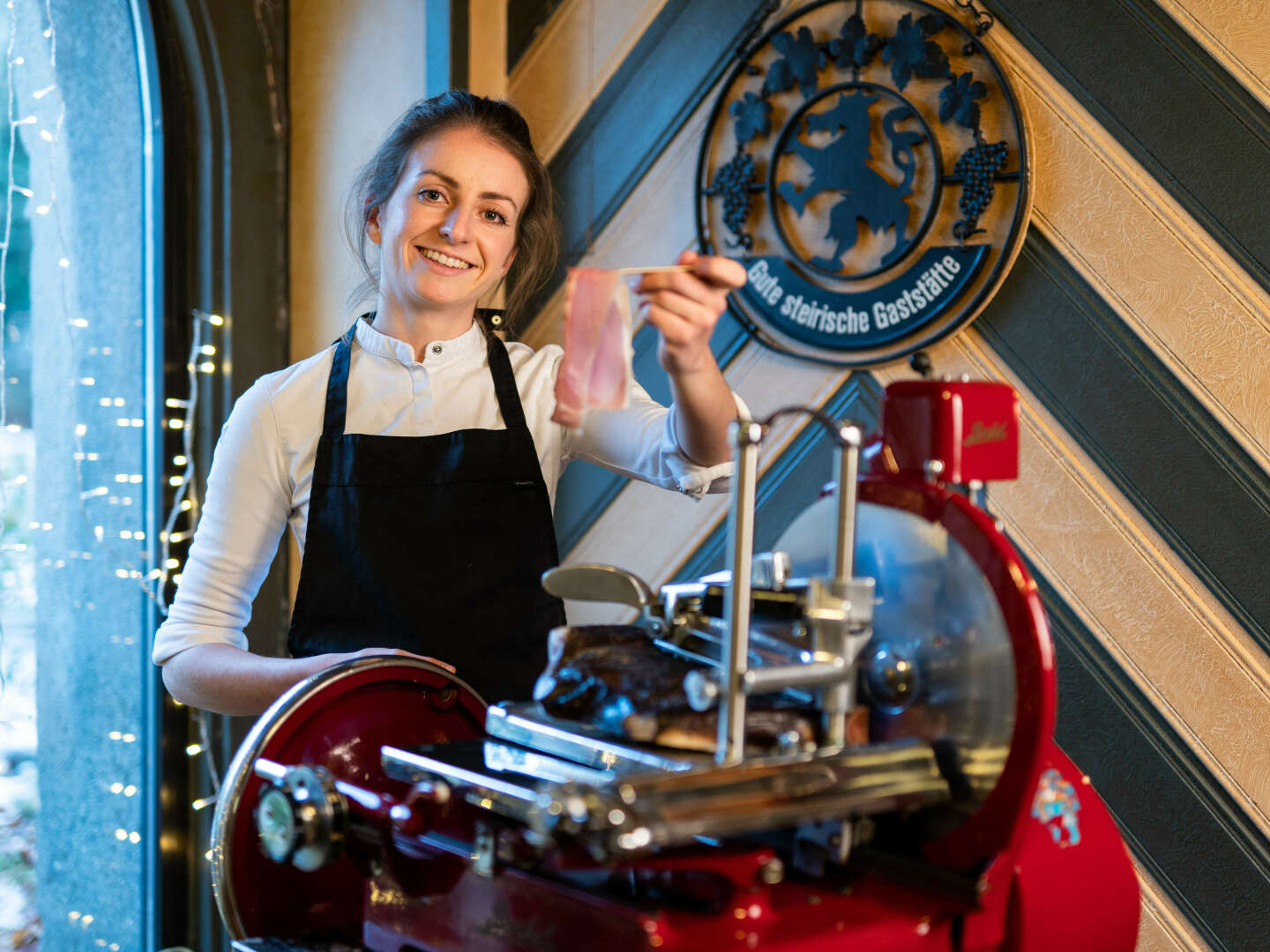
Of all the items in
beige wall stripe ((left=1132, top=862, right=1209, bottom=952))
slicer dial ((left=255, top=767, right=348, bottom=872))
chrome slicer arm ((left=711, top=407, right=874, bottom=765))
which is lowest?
beige wall stripe ((left=1132, top=862, right=1209, bottom=952))

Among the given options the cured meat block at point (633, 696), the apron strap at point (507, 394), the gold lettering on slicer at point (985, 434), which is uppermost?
the apron strap at point (507, 394)

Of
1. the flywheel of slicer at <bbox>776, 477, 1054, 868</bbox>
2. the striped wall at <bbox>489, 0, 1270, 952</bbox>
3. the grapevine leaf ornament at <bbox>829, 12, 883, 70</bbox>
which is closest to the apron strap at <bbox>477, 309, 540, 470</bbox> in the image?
the flywheel of slicer at <bbox>776, 477, 1054, 868</bbox>

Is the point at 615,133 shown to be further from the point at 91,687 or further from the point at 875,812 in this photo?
the point at 875,812

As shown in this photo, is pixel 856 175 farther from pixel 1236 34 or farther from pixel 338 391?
pixel 338 391

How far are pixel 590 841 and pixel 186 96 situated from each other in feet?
7.95

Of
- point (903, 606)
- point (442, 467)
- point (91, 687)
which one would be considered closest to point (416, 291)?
point (442, 467)

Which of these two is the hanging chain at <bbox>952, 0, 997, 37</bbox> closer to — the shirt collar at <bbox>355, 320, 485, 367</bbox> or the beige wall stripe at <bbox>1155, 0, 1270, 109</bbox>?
the beige wall stripe at <bbox>1155, 0, 1270, 109</bbox>

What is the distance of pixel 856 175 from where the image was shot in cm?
234

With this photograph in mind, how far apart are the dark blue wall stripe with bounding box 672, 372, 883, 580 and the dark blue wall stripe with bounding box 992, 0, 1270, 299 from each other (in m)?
0.55

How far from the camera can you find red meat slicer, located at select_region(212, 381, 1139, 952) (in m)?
0.95

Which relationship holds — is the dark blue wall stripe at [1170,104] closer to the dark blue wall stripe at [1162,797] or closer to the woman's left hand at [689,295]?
the dark blue wall stripe at [1162,797]

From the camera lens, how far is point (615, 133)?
2.75m

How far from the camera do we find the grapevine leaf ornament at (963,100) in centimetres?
221

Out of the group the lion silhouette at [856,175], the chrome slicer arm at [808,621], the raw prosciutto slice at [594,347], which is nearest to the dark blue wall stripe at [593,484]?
the lion silhouette at [856,175]
